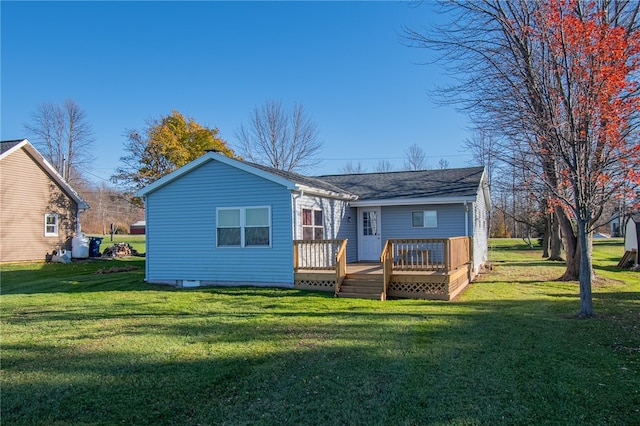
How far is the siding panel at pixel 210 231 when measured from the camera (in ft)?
37.6

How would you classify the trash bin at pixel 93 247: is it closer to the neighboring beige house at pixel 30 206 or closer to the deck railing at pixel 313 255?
the neighboring beige house at pixel 30 206

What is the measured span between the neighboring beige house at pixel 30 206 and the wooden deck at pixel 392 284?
15840 millimetres

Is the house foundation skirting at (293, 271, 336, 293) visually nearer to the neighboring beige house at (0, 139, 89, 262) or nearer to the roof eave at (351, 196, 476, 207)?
the roof eave at (351, 196, 476, 207)

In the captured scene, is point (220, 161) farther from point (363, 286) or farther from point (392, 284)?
point (392, 284)

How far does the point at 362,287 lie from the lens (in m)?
10.4

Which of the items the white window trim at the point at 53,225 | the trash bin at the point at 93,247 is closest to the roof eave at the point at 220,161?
the white window trim at the point at 53,225

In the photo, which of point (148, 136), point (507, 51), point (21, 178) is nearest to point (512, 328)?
point (507, 51)

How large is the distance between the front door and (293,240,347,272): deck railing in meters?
3.05

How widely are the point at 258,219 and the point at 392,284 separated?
4.14m

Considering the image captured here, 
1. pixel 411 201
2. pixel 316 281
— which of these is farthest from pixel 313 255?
pixel 411 201

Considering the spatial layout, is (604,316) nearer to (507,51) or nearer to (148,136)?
(507,51)

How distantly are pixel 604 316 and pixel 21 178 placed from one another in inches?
917

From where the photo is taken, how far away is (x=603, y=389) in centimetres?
418

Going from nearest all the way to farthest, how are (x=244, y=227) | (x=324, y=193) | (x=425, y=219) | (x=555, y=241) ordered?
(x=244, y=227)
(x=324, y=193)
(x=425, y=219)
(x=555, y=241)
